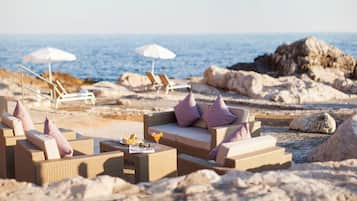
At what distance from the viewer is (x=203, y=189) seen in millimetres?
3750

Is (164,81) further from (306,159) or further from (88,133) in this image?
(306,159)

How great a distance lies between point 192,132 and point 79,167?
269 centimetres

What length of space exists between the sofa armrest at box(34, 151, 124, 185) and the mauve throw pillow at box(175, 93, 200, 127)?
108 inches

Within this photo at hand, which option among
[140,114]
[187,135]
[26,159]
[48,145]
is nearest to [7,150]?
[26,159]

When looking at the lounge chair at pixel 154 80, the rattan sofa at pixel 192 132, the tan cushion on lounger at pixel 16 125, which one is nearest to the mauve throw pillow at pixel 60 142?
the tan cushion on lounger at pixel 16 125

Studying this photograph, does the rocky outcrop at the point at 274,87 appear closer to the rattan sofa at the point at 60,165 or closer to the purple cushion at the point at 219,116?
the purple cushion at the point at 219,116

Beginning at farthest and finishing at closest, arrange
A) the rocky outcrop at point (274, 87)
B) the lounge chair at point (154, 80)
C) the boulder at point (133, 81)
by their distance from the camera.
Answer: the boulder at point (133, 81) < the lounge chair at point (154, 80) < the rocky outcrop at point (274, 87)

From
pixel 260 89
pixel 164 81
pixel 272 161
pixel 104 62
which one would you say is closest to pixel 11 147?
pixel 272 161

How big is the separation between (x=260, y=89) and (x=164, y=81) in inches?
116

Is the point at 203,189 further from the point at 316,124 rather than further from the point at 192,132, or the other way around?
the point at 316,124

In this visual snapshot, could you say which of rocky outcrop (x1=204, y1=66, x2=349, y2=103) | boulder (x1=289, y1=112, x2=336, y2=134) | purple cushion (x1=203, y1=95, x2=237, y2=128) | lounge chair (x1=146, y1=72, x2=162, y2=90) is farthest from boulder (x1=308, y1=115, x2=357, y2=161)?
lounge chair (x1=146, y1=72, x2=162, y2=90)

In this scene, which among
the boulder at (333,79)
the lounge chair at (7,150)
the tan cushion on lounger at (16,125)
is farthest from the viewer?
the boulder at (333,79)

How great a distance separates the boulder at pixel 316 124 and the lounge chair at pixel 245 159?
3673 millimetres

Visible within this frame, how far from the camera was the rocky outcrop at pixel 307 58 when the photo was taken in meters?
23.5
